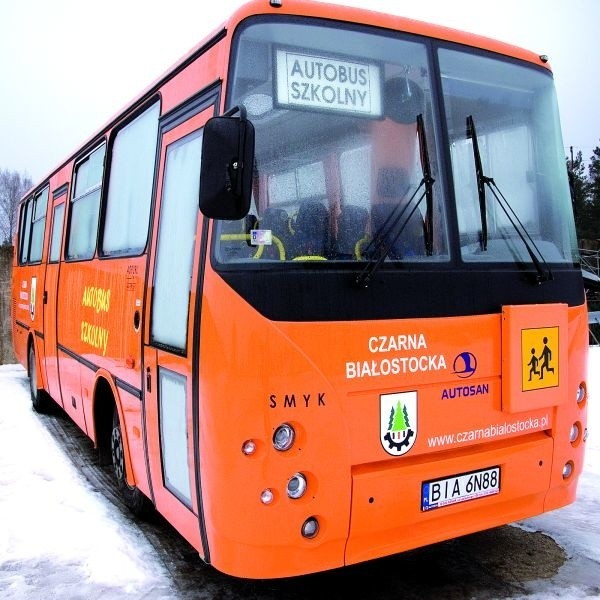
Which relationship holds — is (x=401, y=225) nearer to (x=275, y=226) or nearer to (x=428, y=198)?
(x=428, y=198)

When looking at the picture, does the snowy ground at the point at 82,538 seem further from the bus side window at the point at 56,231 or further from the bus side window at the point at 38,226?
the bus side window at the point at 38,226

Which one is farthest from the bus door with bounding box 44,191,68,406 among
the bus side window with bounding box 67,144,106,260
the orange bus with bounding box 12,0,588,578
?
the orange bus with bounding box 12,0,588,578

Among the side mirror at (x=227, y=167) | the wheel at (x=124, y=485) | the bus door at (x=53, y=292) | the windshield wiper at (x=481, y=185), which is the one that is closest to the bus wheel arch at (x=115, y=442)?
the wheel at (x=124, y=485)

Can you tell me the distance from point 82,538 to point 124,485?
66 centimetres

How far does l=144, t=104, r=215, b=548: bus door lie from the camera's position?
3.40 metres

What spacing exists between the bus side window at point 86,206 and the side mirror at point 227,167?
3.04m

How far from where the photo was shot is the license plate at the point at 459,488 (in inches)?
136

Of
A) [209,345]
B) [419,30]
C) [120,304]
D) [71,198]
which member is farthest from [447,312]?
[71,198]

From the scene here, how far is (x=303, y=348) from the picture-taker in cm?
314

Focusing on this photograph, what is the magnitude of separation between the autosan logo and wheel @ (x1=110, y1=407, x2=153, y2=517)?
2222 mm

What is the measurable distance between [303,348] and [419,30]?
187 cm

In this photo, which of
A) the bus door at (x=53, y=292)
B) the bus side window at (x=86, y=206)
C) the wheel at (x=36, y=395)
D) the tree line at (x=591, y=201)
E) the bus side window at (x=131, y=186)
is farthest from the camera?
the tree line at (x=591, y=201)

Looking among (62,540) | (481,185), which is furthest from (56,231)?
(481,185)

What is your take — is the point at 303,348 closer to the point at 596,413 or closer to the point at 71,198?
the point at 71,198
